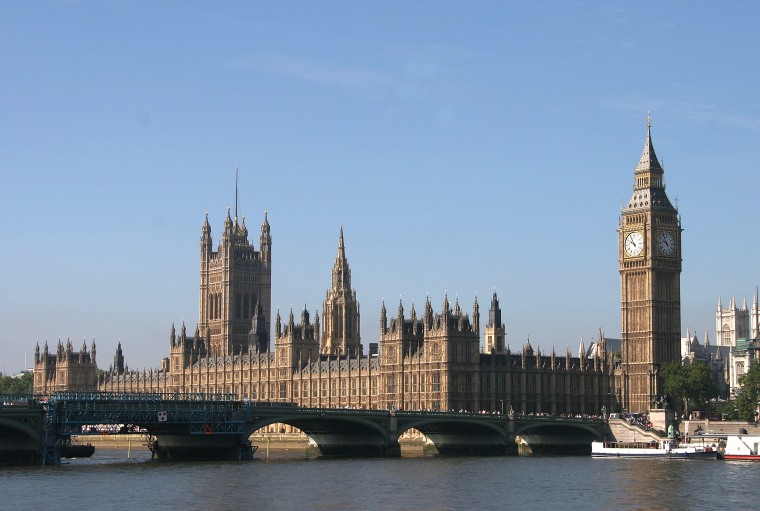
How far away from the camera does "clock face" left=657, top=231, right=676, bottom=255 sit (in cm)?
16212

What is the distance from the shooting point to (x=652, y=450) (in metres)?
127

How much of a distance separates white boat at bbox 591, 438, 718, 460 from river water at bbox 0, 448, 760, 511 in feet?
18.5

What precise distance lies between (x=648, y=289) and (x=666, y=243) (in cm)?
568

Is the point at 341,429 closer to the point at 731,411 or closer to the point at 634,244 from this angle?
the point at 731,411

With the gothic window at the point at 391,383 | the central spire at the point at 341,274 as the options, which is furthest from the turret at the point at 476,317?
the central spire at the point at 341,274

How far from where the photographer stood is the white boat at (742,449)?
121438 millimetres

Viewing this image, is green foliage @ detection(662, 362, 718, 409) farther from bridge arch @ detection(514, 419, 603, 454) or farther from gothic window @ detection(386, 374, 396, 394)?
gothic window @ detection(386, 374, 396, 394)

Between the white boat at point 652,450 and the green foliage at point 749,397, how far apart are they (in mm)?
16547

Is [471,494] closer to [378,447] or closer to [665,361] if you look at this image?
[378,447]

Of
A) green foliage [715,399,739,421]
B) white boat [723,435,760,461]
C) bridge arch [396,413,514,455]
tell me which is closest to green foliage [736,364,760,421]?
green foliage [715,399,739,421]

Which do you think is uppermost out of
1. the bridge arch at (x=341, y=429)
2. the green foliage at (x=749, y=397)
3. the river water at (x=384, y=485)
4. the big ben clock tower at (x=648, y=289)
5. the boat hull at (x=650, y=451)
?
the big ben clock tower at (x=648, y=289)

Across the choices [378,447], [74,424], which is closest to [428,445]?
[378,447]

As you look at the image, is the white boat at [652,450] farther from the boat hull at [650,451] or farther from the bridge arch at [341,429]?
the bridge arch at [341,429]

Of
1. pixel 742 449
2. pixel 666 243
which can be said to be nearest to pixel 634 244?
pixel 666 243
